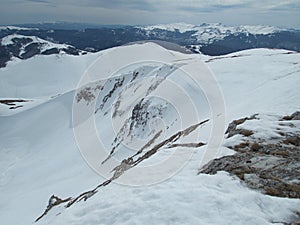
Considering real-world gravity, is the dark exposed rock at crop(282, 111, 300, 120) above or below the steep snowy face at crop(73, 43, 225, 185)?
above

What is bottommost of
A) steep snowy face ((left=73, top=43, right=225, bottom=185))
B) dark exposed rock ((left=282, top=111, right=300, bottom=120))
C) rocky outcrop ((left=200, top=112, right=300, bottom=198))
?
steep snowy face ((left=73, top=43, right=225, bottom=185))

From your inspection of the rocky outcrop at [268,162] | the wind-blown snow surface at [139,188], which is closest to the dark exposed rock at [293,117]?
the wind-blown snow surface at [139,188]

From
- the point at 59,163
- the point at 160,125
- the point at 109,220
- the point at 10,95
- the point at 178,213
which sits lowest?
the point at 10,95

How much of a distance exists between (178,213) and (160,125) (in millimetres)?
19263

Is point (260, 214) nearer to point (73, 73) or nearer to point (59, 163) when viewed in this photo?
point (59, 163)

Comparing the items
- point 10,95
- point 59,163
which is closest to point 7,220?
point 59,163

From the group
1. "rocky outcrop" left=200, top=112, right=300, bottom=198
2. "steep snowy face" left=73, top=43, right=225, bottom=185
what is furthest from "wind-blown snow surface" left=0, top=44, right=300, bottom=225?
"steep snowy face" left=73, top=43, right=225, bottom=185

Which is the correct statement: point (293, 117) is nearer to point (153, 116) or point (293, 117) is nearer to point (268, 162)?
point (268, 162)

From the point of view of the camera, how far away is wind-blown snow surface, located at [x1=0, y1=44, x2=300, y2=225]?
288 inches

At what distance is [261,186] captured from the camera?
827 centimetres

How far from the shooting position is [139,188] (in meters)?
9.17

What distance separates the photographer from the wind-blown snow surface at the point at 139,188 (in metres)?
7.30

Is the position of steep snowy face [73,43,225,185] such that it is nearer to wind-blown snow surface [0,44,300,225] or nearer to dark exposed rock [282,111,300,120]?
wind-blown snow surface [0,44,300,225]

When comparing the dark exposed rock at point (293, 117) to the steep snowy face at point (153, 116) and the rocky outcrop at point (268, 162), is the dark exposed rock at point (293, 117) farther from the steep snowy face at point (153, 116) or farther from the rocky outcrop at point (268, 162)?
the steep snowy face at point (153, 116)
